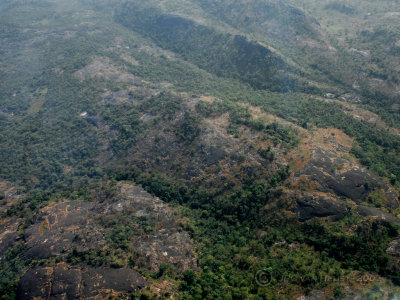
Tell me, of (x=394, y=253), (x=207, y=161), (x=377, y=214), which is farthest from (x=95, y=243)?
(x=377, y=214)

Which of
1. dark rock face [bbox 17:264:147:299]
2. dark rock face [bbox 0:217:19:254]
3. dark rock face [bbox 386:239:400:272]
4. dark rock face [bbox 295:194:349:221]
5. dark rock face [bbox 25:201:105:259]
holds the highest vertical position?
dark rock face [bbox 386:239:400:272]

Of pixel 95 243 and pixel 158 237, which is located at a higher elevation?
pixel 95 243

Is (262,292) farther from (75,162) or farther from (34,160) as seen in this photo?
(34,160)

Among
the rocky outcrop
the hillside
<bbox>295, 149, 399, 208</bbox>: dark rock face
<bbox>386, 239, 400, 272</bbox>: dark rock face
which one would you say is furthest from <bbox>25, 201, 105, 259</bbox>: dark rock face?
<bbox>386, 239, 400, 272</bbox>: dark rock face

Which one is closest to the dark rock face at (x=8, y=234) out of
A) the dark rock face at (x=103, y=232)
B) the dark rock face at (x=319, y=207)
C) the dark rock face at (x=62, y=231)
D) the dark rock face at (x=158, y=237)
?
the dark rock face at (x=103, y=232)

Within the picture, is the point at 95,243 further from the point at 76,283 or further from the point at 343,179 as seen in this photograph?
the point at 343,179

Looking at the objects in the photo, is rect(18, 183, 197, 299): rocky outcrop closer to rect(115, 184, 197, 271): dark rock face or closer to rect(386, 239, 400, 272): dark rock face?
rect(115, 184, 197, 271): dark rock face

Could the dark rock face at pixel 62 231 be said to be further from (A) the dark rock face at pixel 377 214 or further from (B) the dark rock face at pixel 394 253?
(A) the dark rock face at pixel 377 214
